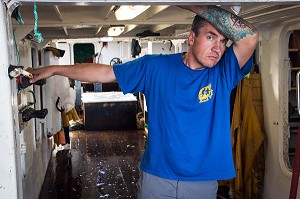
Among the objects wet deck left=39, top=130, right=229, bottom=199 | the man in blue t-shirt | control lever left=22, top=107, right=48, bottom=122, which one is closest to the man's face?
the man in blue t-shirt

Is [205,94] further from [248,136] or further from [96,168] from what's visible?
[96,168]

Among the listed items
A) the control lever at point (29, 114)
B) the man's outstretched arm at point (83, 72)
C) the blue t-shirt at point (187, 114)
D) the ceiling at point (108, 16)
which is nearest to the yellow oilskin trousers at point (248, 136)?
the ceiling at point (108, 16)

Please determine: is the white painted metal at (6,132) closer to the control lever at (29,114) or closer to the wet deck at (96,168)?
the control lever at (29,114)

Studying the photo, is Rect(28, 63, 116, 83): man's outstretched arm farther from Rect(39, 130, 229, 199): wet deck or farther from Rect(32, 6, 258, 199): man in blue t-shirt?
Rect(39, 130, 229, 199): wet deck

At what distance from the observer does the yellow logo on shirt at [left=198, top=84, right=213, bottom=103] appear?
2.33 meters

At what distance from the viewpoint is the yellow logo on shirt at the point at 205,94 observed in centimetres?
233

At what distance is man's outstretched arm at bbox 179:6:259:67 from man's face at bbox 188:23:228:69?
0.19ft

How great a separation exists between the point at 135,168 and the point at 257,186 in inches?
104

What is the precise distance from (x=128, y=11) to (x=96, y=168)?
3.92 metres

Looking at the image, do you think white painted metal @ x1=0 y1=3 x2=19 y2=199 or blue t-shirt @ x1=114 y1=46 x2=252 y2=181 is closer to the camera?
white painted metal @ x1=0 y1=3 x2=19 y2=199

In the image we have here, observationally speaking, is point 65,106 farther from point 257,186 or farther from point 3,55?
point 3,55

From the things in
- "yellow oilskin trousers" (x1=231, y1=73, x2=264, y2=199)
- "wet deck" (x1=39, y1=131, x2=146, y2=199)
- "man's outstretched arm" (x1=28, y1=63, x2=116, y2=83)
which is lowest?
"wet deck" (x1=39, y1=131, x2=146, y2=199)

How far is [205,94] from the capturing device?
92.1 inches

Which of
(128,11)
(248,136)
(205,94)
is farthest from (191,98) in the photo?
(248,136)
